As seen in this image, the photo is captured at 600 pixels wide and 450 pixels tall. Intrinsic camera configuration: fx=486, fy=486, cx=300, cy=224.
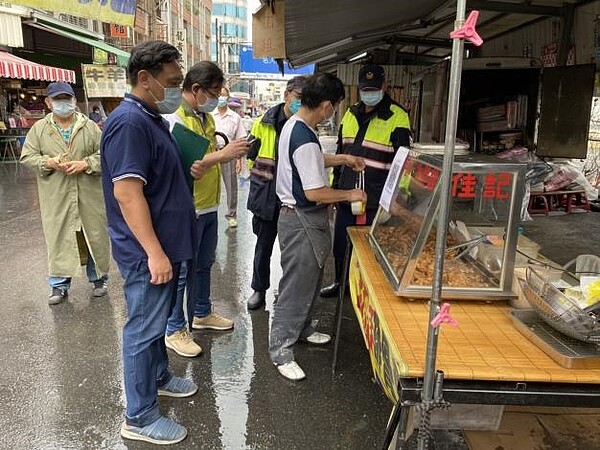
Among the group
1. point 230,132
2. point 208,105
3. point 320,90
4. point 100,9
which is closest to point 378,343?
point 320,90

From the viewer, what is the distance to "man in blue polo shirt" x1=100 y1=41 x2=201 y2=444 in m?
2.13

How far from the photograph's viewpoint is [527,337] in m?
1.82

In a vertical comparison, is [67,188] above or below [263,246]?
above

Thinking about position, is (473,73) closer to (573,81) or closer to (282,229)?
(573,81)

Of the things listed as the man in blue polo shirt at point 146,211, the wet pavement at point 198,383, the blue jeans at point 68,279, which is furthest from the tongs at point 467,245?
the blue jeans at point 68,279

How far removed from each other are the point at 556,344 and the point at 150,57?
6.77 ft

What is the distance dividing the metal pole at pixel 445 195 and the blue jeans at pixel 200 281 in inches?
82.7

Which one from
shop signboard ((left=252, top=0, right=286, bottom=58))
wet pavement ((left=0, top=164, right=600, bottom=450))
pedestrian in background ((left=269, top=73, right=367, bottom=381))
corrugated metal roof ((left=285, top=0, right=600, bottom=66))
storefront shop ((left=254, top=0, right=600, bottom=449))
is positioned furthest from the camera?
corrugated metal roof ((left=285, top=0, right=600, bottom=66))

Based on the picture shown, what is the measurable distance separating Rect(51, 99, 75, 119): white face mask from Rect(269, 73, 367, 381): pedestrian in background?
2.19 meters

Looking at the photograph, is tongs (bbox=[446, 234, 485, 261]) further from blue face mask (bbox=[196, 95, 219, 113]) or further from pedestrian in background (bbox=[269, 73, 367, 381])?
blue face mask (bbox=[196, 95, 219, 113])

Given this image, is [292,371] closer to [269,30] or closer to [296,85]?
[296,85]

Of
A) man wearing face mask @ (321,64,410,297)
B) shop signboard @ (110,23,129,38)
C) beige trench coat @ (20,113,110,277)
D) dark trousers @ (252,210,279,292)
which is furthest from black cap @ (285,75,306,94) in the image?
shop signboard @ (110,23,129,38)

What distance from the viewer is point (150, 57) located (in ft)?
7.39

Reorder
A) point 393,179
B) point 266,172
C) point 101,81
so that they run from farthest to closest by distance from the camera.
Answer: point 101,81, point 266,172, point 393,179
